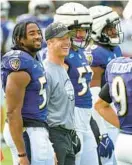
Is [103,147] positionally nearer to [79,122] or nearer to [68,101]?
[79,122]

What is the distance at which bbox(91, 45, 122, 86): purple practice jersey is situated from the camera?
8.68 m

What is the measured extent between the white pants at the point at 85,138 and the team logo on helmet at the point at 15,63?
1506 mm

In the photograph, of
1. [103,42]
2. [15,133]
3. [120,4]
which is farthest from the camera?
[120,4]

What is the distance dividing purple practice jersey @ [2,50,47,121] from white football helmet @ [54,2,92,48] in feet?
5.15

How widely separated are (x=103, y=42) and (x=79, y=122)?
135 cm

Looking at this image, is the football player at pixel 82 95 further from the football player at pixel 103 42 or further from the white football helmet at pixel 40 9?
the white football helmet at pixel 40 9

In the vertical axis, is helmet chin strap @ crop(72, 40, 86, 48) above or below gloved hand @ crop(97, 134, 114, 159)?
above

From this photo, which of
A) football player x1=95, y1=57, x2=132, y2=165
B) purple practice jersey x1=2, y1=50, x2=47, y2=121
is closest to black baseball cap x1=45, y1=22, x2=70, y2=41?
purple practice jersey x1=2, y1=50, x2=47, y2=121

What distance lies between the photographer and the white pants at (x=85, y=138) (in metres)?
7.77

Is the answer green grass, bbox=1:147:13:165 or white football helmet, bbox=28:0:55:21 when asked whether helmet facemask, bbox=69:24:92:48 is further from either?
white football helmet, bbox=28:0:55:21

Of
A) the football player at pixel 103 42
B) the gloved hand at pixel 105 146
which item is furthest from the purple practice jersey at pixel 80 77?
the football player at pixel 103 42

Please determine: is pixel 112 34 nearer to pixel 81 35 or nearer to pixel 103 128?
pixel 81 35

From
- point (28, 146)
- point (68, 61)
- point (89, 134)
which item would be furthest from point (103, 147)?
point (28, 146)

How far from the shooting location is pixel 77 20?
8.43 m
